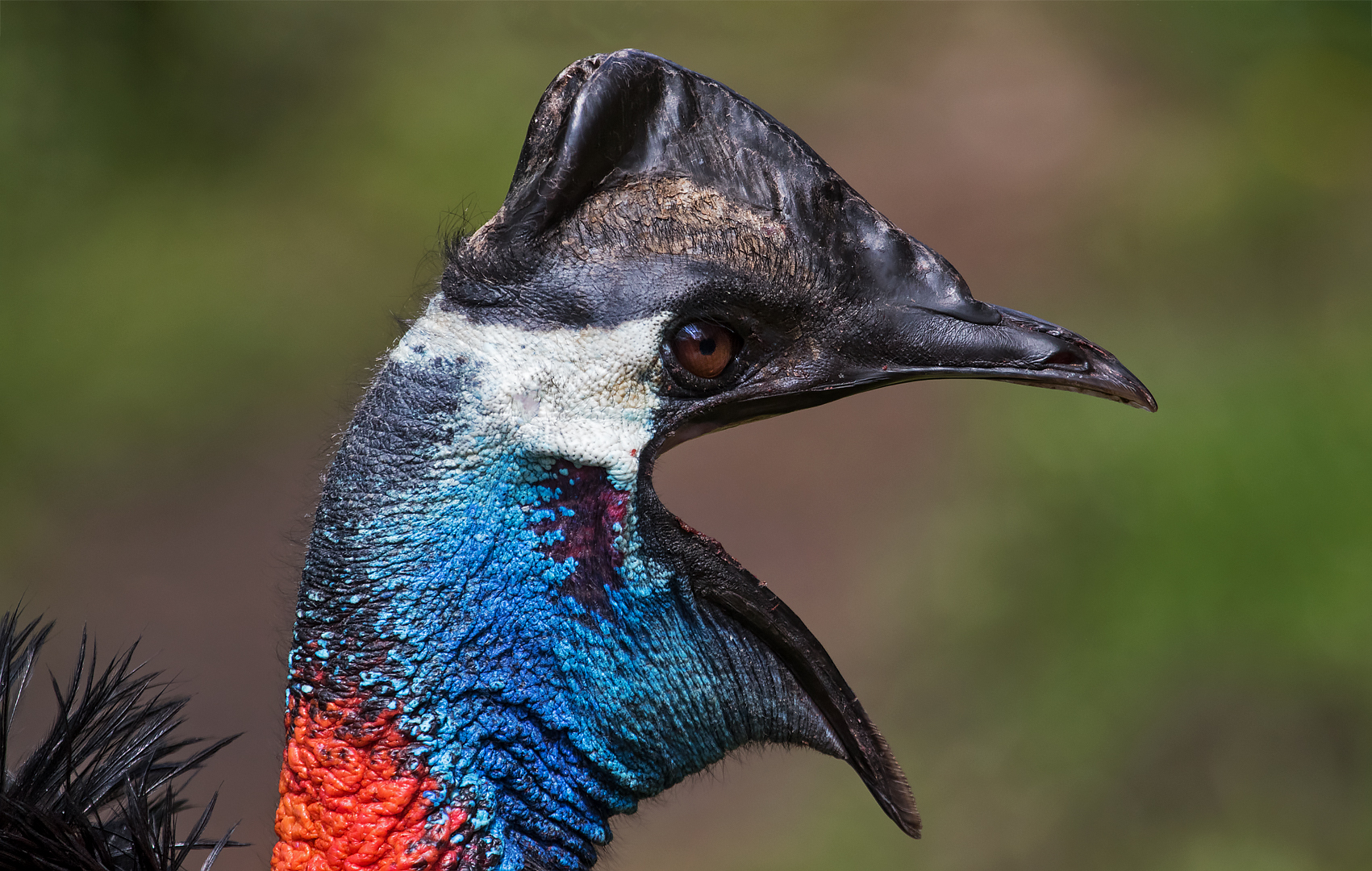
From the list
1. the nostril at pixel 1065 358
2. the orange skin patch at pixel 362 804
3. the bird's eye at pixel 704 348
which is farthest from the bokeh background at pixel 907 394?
the nostril at pixel 1065 358

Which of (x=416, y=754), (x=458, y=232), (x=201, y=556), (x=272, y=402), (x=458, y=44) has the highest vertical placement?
(x=458, y=44)

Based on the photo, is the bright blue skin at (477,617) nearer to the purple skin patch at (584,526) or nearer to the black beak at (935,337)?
the purple skin patch at (584,526)

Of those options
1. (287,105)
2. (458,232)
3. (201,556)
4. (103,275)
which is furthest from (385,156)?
(458,232)

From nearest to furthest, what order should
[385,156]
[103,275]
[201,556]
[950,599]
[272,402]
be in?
[950,599], [201,556], [272,402], [103,275], [385,156]

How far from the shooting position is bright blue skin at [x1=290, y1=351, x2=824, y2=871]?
1.68m

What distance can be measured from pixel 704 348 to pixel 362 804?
0.79 m

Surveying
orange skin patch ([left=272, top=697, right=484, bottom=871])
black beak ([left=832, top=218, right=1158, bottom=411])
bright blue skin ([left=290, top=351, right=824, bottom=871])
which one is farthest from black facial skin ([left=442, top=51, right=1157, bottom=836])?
orange skin patch ([left=272, top=697, right=484, bottom=871])

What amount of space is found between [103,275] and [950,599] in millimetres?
4506

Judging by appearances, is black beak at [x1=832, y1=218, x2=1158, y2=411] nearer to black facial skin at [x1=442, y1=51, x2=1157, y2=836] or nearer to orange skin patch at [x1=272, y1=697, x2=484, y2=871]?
black facial skin at [x1=442, y1=51, x2=1157, y2=836]

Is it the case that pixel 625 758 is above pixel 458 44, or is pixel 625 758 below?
below

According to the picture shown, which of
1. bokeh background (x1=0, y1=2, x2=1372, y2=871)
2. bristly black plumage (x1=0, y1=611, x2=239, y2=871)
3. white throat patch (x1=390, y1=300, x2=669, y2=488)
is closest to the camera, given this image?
white throat patch (x1=390, y1=300, x2=669, y2=488)

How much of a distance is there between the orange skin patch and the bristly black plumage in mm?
293

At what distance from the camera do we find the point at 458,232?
1.86 metres

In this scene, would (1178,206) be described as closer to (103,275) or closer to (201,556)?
(201,556)
